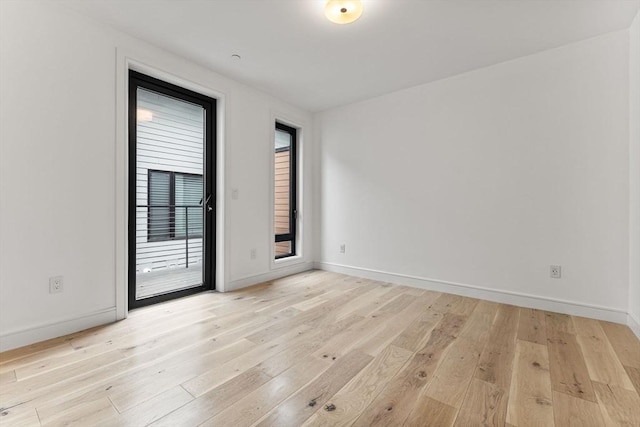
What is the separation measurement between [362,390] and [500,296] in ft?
7.21

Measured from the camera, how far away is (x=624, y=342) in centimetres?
209

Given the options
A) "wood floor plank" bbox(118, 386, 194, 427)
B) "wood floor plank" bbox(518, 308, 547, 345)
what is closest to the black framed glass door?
"wood floor plank" bbox(118, 386, 194, 427)

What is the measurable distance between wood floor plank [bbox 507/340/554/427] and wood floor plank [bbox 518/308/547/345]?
15cm

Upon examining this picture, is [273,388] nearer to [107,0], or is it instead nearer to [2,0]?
[107,0]

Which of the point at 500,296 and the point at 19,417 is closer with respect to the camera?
the point at 19,417

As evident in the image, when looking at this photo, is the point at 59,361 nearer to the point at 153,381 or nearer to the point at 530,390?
the point at 153,381

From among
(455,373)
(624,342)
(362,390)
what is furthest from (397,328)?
(624,342)

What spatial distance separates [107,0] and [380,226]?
11.3 feet

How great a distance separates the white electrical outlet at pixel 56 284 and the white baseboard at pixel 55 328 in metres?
0.22

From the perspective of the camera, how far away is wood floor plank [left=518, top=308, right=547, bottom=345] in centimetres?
217

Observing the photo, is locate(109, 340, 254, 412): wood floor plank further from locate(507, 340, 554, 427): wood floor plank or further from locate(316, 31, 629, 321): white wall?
locate(316, 31, 629, 321): white wall

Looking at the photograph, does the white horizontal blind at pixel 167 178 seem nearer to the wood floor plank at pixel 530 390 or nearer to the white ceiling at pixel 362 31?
the white ceiling at pixel 362 31

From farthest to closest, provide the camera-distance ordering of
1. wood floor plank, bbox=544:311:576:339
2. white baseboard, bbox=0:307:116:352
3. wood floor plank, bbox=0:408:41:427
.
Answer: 1. wood floor plank, bbox=544:311:576:339
2. white baseboard, bbox=0:307:116:352
3. wood floor plank, bbox=0:408:41:427

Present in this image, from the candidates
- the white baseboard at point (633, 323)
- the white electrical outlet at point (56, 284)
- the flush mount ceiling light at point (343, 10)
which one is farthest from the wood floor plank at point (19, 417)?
the white baseboard at point (633, 323)
